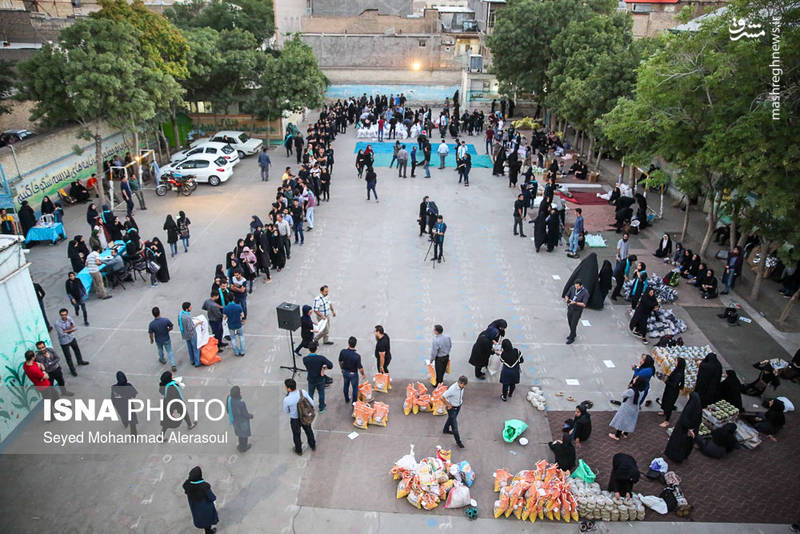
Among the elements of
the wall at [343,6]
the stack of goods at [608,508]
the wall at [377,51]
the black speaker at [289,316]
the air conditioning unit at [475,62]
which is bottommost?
the stack of goods at [608,508]

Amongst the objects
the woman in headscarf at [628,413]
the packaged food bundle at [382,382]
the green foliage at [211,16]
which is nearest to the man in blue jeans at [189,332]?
the packaged food bundle at [382,382]

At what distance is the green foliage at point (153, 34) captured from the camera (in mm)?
18906

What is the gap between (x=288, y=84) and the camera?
25.6 m

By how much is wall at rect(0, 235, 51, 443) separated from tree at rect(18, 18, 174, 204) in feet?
31.3

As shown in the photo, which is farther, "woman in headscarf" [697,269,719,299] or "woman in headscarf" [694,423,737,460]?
"woman in headscarf" [697,269,719,299]

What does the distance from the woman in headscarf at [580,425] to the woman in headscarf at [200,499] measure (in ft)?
17.9

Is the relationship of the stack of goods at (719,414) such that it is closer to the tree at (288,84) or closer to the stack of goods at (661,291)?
the stack of goods at (661,291)

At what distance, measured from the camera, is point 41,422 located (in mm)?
9633

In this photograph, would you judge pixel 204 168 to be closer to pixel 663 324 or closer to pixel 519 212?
pixel 519 212

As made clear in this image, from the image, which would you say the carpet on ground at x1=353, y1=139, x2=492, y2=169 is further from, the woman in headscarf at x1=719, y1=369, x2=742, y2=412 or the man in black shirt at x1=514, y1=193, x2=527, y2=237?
the woman in headscarf at x1=719, y1=369, x2=742, y2=412

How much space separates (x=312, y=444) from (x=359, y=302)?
4.99 meters

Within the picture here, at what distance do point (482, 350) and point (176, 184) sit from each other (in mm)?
15244

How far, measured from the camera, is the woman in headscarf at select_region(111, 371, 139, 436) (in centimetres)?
855

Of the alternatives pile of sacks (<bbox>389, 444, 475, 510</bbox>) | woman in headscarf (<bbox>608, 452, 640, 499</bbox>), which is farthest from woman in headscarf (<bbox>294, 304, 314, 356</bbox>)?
woman in headscarf (<bbox>608, 452, 640, 499</bbox>)
